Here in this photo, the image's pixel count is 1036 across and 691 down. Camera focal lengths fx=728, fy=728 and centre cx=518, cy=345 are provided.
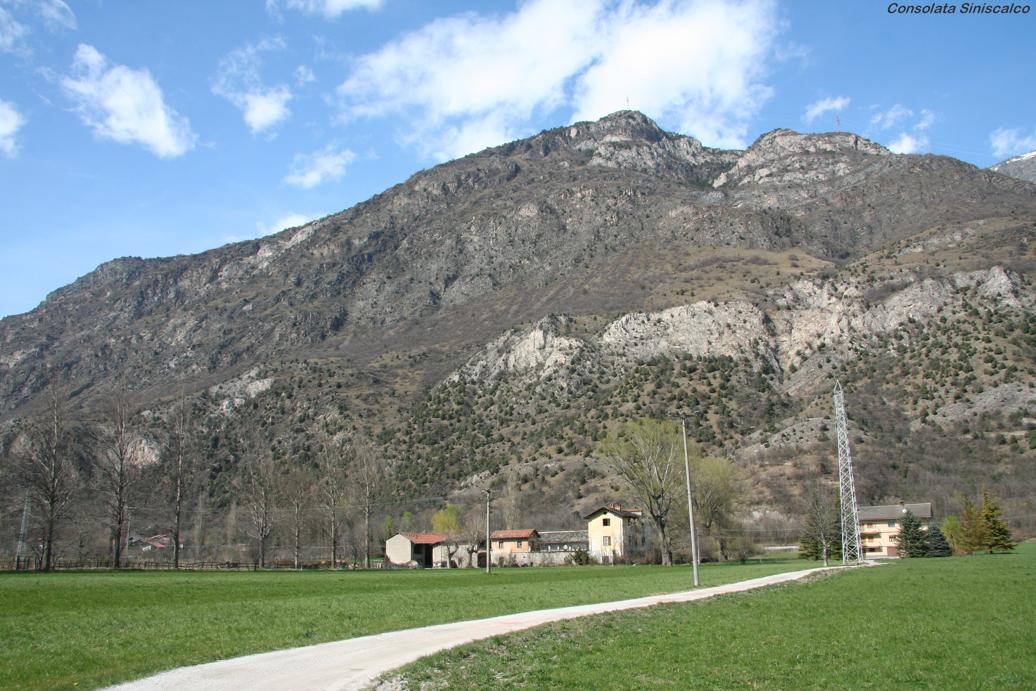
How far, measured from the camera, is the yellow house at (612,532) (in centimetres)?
8331

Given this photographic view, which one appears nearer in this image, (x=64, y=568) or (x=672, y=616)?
(x=672, y=616)

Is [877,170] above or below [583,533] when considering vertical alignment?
above

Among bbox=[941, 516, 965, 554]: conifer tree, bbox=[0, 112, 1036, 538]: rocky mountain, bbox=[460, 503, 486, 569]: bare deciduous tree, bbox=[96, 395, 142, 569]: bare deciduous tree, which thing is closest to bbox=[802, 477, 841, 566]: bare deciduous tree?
bbox=[941, 516, 965, 554]: conifer tree

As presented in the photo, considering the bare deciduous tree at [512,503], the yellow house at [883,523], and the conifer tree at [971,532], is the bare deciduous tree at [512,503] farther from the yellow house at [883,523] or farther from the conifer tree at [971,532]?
the conifer tree at [971,532]

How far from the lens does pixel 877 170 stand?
194 meters

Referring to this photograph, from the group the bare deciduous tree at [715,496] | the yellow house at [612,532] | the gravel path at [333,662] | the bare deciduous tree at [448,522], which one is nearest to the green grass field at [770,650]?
the gravel path at [333,662]

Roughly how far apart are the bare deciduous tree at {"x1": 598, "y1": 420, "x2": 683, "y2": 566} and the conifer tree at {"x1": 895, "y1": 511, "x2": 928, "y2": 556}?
25.2 meters

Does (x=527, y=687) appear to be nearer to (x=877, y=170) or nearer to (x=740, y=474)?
(x=740, y=474)

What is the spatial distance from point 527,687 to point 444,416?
125 m

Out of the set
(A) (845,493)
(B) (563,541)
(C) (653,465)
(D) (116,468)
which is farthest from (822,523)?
(D) (116,468)

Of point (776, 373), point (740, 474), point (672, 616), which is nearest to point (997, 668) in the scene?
point (672, 616)

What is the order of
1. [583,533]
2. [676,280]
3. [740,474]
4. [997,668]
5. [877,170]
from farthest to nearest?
[877,170] < [676,280] < [583,533] < [740,474] < [997,668]

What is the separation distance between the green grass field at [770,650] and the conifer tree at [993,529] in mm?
57877

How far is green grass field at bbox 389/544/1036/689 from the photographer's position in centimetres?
1141
